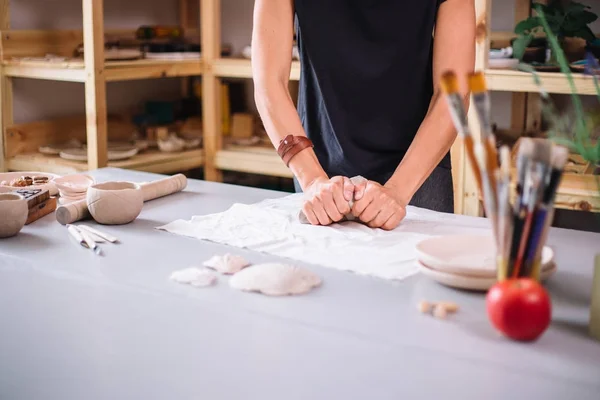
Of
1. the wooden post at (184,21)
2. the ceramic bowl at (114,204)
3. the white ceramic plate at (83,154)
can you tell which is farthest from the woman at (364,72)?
the wooden post at (184,21)

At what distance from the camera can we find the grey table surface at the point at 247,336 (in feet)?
2.78

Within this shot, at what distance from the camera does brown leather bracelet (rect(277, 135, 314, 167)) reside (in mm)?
1620

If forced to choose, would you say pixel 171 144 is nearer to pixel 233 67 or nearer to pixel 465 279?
pixel 233 67

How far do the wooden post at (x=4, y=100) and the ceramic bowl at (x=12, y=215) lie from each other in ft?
6.58

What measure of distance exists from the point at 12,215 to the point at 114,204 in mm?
175

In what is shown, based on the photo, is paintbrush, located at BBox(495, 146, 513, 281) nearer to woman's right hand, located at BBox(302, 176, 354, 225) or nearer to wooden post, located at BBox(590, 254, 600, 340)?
wooden post, located at BBox(590, 254, 600, 340)

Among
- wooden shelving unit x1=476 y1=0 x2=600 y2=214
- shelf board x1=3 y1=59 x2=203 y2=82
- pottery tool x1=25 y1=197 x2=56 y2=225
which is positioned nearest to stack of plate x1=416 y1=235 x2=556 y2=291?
pottery tool x1=25 y1=197 x2=56 y2=225

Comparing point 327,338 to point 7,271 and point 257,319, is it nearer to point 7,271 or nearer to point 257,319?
point 257,319

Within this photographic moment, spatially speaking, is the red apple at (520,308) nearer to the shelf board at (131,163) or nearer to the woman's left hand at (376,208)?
the woman's left hand at (376,208)

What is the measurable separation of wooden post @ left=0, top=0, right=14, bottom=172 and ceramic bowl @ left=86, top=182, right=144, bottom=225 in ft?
6.51

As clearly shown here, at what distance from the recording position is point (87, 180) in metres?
1.66

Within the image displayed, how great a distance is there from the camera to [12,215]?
4.31ft

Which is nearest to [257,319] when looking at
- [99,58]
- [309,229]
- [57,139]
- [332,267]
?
[332,267]

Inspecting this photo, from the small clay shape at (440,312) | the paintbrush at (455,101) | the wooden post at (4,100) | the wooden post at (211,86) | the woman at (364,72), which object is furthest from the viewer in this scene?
the wooden post at (211,86)
